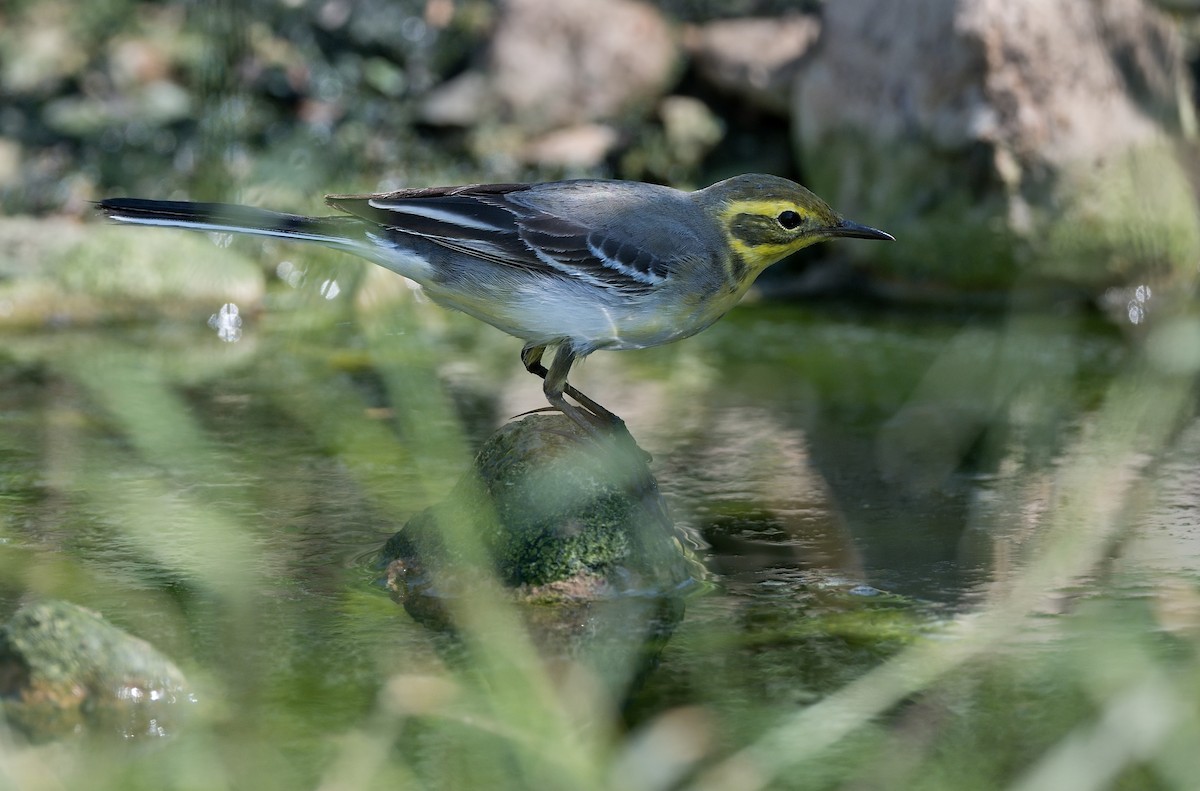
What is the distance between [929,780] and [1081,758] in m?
0.38

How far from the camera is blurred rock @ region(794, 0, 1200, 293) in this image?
34.7 feet

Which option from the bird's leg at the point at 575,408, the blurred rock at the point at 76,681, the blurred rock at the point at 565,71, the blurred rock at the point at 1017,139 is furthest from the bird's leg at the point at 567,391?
the blurred rock at the point at 565,71

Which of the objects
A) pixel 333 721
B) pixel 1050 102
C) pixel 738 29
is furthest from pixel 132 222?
pixel 738 29

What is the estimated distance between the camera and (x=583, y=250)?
5.85 m

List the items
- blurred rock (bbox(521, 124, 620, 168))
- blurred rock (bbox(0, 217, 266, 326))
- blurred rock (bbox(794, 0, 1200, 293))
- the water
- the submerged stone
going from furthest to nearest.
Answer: blurred rock (bbox(521, 124, 620, 168)), blurred rock (bbox(794, 0, 1200, 293)), blurred rock (bbox(0, 217, 266, 326)), the submerged stone, the water

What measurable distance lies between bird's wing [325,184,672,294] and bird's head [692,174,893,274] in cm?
37

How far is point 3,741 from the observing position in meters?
4.08

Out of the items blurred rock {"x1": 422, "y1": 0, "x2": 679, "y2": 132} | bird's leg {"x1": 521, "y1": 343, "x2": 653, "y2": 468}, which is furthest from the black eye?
blurred rock {"x1": 422, "y1": 0, "x2": 679, "y2": 132}

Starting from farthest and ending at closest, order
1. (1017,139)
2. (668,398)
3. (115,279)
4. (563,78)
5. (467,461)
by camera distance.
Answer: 1. (563,78)
2. (1017,139)
3. (115,279)
4. (668,398)
5. (467,461)

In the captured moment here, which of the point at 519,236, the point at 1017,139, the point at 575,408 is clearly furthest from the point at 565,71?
the point at 575,408

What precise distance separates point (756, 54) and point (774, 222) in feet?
24.5

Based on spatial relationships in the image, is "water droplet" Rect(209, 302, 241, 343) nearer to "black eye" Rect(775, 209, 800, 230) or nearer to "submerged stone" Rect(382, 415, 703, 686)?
"submerged stone" Rect(382, 415, 703, 686)

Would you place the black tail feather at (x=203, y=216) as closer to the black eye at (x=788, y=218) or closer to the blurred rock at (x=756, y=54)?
the black eye at (x=788, y=218)

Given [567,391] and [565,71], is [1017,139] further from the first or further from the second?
[567,391]
